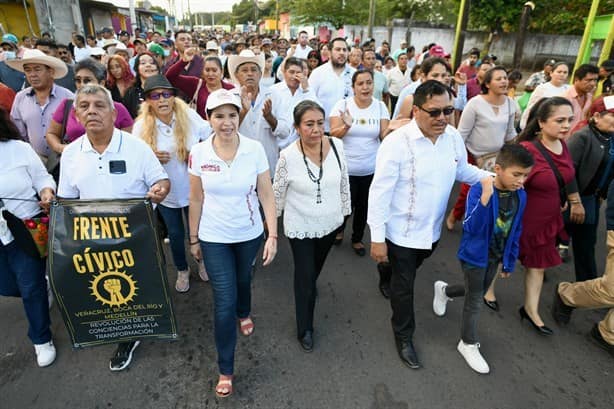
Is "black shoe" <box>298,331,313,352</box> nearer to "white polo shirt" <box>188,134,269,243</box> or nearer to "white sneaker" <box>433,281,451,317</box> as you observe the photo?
"white polo shirt" <box>188,134,269,243</box>

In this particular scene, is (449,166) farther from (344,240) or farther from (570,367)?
(344,240)

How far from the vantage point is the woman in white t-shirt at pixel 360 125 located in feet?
12.8

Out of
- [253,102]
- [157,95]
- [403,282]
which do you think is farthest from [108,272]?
[253,102]

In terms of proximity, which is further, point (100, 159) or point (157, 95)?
point (157, 95)

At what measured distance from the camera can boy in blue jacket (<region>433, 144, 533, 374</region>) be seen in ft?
8.72

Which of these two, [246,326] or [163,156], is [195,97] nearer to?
[163,156]

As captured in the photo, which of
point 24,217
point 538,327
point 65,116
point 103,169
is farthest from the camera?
point 65,116

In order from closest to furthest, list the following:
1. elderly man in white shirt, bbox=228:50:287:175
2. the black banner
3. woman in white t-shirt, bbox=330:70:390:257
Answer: the black banner < woman in white t-shirt, bbox=330:70:390:257 < elderly man in white shirt, bbox=228:50:287:175

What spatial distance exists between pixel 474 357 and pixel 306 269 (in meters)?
1.49

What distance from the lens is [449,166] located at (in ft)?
8.77

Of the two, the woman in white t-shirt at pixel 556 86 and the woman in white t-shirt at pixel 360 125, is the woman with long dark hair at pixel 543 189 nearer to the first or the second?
the woman in white t-shirt at pixel 360 125

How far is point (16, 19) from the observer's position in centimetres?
1858

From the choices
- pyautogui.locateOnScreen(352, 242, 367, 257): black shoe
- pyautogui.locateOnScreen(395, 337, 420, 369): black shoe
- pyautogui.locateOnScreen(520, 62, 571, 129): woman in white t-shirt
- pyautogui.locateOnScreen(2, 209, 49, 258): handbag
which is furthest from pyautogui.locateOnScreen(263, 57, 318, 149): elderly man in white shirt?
pyautogui.locateOnScreen(520, 62, 571, 129): woman in white t-shirt

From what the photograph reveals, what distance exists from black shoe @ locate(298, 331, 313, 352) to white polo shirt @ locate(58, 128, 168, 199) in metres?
1.74
